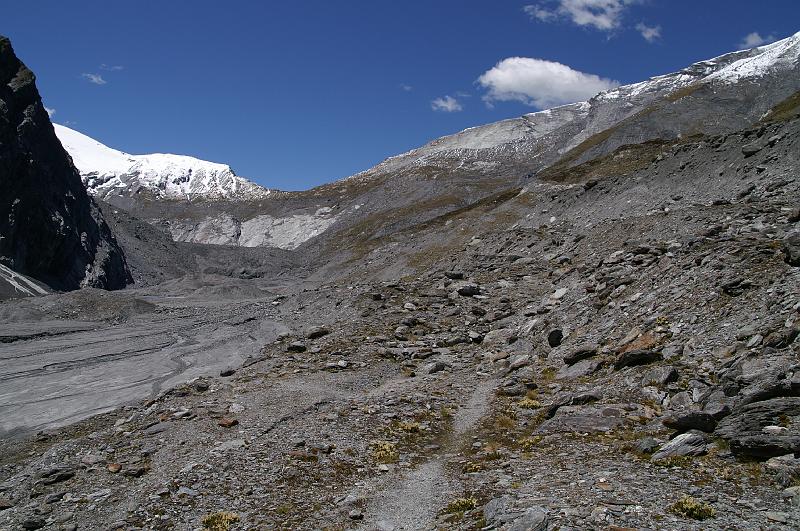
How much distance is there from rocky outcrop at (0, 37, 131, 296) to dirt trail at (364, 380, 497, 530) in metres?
82.0

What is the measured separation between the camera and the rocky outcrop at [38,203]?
81.8 meters

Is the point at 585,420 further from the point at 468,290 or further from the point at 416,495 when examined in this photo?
the point at 468,290

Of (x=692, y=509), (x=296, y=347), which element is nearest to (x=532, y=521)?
(x=692, y=509)

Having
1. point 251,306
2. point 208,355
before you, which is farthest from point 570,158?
point 208,355

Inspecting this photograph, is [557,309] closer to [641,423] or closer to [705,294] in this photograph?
[705,294]

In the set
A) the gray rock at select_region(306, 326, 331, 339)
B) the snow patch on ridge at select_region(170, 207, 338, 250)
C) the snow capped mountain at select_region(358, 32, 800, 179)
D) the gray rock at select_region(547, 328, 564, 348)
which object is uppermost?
the snow capped mountain at select_region(358, 32, 800, 179)

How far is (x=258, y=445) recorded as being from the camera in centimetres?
1630

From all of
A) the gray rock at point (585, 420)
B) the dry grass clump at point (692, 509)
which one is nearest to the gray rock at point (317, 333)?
the gray rock at point (585, 420)

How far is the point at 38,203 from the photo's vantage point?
282ft

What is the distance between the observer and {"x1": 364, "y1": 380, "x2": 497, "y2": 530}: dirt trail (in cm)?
1190

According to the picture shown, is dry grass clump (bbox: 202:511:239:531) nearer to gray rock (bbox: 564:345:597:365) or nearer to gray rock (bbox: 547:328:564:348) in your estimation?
gray rock (bbox: 564:345:597:365)

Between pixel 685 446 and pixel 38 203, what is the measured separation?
95676 mm

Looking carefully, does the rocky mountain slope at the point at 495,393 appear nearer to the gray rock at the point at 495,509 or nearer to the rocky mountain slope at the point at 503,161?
the gray rock at the point at 495,509

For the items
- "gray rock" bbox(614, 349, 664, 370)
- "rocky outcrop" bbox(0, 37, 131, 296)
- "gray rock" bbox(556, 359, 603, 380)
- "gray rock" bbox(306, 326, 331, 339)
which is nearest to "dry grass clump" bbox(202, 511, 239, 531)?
"gray rock" bbox(556, 359, 603, 380)
